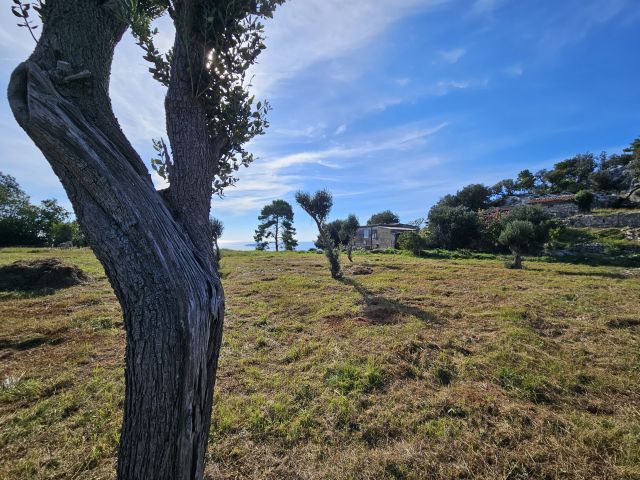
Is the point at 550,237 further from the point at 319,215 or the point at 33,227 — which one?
the point at 33,227

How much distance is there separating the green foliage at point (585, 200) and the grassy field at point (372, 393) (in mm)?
31163

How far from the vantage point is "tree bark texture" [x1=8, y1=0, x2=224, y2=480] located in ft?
5.59

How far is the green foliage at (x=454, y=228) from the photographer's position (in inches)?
1160

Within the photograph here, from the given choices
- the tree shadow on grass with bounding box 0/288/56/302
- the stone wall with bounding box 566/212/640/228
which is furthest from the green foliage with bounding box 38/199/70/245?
the stone wall with bounding box 566/212/640/228

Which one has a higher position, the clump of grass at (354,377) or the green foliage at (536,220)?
the green foliage at (536,220)

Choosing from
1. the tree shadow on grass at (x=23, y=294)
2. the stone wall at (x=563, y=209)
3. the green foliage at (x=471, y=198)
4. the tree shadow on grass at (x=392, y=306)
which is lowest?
the tree shadow on grass at (x=392, y=306)

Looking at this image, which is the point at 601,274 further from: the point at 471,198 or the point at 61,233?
the point at 61,233

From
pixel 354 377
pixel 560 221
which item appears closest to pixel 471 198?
pixel 560 221

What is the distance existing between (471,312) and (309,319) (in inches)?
187

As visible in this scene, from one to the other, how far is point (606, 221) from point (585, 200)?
5.46 m

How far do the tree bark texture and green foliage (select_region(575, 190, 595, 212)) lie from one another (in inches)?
1662

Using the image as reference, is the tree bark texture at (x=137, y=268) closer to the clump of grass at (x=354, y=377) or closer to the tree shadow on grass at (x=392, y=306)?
the clump of grass at (x=354, y=377)

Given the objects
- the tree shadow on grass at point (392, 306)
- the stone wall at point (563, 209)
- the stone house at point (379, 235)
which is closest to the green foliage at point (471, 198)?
the stone house at point (379, 235)

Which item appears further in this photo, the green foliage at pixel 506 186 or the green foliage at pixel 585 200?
the green foliage at pixel 506 186
